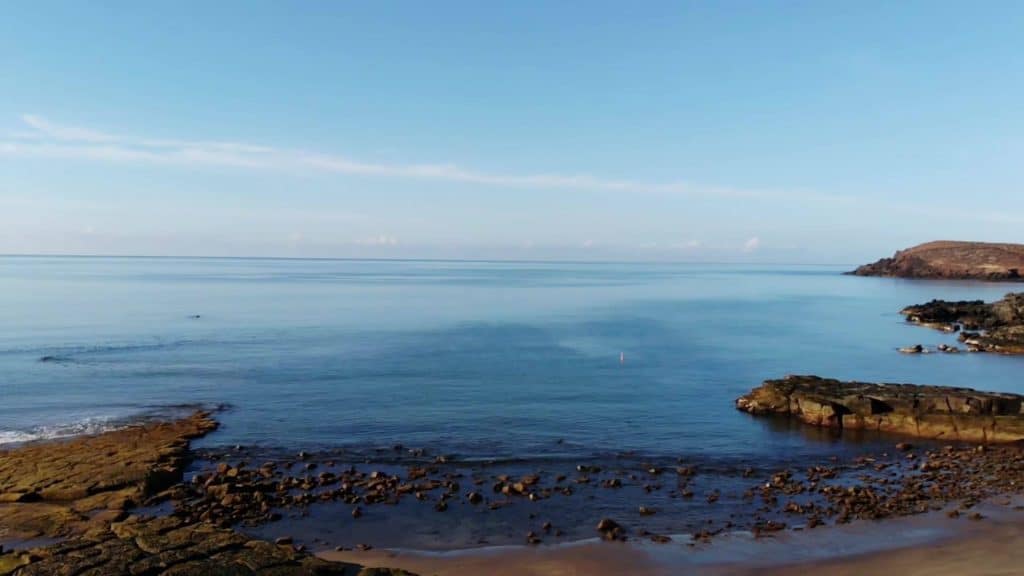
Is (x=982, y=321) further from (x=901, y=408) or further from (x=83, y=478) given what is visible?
(x=83, y=478)

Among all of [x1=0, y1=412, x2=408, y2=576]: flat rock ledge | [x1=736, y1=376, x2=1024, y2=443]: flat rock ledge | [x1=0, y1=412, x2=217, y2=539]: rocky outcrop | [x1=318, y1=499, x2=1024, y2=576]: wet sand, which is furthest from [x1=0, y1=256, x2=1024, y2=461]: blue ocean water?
[x1=318, y1=499, x2=1024, y2=576]: wet sand

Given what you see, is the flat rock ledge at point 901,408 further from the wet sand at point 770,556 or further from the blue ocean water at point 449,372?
the wet sand at point 770,556

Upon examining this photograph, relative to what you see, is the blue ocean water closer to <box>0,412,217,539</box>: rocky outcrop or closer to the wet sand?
<box>0,412,217,539</box>: rocky outcrop

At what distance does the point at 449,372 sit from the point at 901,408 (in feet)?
105

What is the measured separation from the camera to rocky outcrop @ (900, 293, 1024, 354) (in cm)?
7069

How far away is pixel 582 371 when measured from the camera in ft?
189

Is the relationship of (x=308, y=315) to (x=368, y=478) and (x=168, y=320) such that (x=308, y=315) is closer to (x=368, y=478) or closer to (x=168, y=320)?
(x=168, y=320)

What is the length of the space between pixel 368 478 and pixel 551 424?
13374mm

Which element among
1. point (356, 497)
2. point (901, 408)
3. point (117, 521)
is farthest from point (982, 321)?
point (117, 521)

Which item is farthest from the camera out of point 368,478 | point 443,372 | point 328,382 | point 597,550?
point 443,372

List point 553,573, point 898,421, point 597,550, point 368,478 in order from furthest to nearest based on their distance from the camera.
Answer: point 898,421 → point 368,478 → point 597,550 → point 553,573

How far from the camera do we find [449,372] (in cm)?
5578

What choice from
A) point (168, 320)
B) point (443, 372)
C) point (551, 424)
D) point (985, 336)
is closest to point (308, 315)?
point (168, 320)

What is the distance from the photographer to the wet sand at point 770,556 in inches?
802
